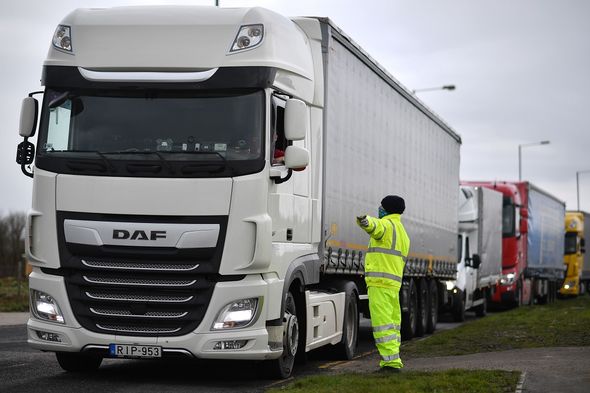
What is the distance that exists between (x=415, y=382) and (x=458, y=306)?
52.7ft

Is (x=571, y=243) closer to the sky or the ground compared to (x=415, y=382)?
closer to the sky

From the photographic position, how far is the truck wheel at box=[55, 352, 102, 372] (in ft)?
38.7

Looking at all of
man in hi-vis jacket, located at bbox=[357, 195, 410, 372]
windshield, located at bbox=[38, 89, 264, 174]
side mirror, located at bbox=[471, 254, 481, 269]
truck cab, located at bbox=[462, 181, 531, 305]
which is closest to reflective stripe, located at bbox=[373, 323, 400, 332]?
man in hi-vis jacket, located at bbox=[357, 195, 410, 372]

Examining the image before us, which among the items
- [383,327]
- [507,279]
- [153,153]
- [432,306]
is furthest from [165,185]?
[507,279]

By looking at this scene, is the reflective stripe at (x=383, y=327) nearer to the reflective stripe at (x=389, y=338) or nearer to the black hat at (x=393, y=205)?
the reflective stripe at (x=389, y=338)

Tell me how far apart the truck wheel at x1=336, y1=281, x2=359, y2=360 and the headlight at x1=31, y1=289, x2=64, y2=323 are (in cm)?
454

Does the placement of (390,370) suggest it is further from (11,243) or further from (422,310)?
(11,243)

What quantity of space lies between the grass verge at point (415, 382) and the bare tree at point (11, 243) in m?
47.8

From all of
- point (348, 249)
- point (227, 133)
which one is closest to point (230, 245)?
point (227, 133)

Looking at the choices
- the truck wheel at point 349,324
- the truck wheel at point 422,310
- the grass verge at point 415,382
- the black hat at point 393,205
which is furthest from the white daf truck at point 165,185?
the truck wheel at point 422,310

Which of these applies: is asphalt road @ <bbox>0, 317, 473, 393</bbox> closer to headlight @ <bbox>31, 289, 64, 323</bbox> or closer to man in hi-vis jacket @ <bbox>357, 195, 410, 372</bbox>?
headlight @ <bbox>31, 289, 64, 323</bbox>

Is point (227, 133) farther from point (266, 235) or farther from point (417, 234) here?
point (417, 234)

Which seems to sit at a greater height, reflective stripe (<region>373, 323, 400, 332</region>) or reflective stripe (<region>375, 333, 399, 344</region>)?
reflective stripe (<region>373, 323, 400, 332</region>)

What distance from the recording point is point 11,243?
73312 millimetres
